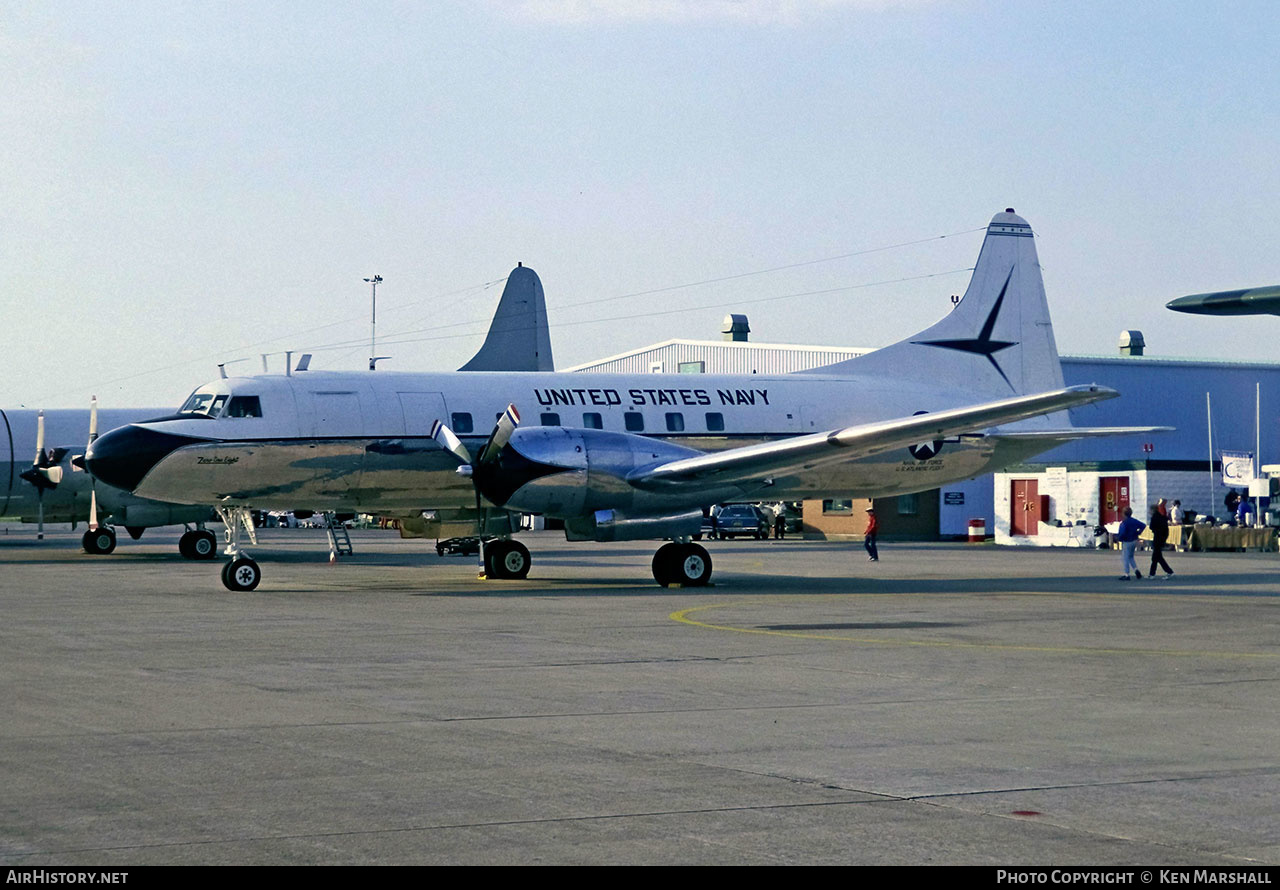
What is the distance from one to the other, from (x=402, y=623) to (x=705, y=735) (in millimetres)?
9844

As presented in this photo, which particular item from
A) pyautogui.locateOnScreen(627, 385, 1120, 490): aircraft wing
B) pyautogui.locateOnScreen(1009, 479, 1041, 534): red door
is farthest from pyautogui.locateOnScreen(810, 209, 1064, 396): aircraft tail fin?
pyautogui.locateOnScreen(1009, 479, 1041, 534): red door

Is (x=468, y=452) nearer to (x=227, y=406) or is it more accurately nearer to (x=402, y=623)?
(x=227, y=406)

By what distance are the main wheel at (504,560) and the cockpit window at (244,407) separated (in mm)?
5722

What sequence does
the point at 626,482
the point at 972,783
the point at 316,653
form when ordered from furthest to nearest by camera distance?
the point at 626,482
the point at 316,653
the point at 972,783

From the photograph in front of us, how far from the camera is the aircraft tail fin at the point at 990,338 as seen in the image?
31.6m

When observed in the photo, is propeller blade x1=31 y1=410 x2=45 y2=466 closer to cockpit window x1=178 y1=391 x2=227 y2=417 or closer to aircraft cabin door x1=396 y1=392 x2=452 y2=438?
cockpit window x1=178 y1=391 x2=227 y2=417

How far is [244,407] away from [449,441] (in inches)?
145

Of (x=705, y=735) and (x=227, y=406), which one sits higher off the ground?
(x=227, y=406)

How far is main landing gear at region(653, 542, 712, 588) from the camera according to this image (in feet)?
87.3

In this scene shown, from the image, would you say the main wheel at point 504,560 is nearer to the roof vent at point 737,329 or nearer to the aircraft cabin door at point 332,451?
the aircraft cabin door at point 332,451

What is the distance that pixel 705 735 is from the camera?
10453 mm
